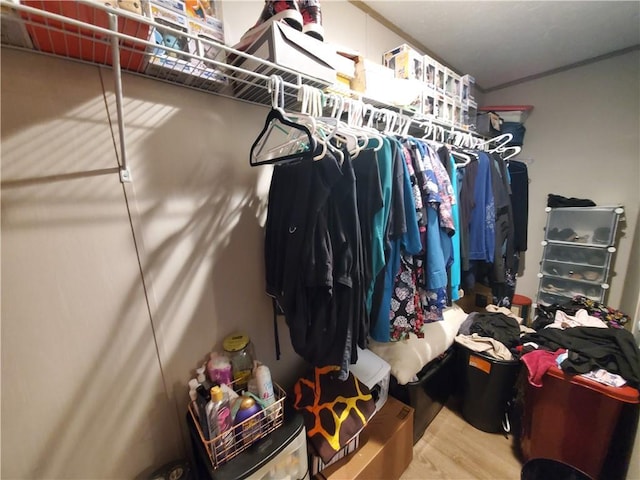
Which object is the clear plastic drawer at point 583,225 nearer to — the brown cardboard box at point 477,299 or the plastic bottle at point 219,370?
the brown cardboard box at point 477,299

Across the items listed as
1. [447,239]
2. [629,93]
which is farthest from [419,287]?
[629,93]

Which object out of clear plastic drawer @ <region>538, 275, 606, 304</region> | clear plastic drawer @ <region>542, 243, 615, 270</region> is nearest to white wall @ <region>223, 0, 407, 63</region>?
clear plastic drawer @ <region>542, 243, 615, 270</region>

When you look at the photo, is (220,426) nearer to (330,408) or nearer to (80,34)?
(330,408)

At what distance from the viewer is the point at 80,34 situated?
0.59 m

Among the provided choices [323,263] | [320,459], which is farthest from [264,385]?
[323,263]

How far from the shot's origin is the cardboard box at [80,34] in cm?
55

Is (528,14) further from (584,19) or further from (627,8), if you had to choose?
(627,8)

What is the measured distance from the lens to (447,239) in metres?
1.05

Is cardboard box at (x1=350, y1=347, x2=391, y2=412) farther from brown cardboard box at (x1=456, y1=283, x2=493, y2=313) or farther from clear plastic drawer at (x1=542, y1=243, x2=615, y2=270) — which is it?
clear plastic drawer at (x1=542, y1=243, x2=615, y2=270)

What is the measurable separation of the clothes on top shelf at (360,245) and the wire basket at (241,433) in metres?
0.22

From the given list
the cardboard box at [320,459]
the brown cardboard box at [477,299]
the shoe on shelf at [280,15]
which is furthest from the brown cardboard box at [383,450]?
the shoe on shelf at [280,15]

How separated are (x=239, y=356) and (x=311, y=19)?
4.42 ft

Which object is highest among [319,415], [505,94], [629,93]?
[505,94]

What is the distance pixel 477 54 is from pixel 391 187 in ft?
6.06
